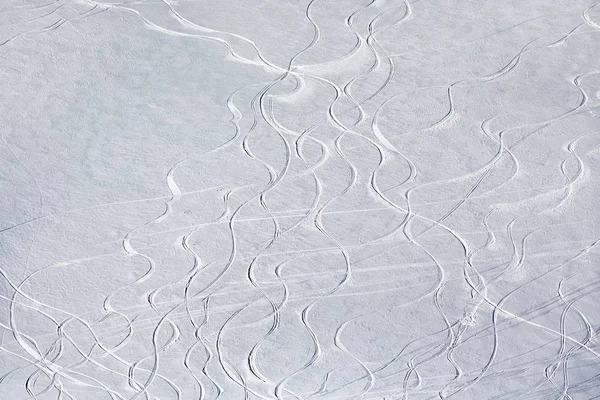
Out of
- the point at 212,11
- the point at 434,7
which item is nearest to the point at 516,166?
the point at 434,7

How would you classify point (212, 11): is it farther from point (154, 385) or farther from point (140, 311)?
point (154, 385)

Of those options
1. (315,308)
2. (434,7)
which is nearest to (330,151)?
(315,308)

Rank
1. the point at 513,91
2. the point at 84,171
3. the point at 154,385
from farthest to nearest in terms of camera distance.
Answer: the point at 513,91 < the point at 84,171 < the point at 154,385

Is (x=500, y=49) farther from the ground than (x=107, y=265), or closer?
farther from the ground

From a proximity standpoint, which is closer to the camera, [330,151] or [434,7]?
[330,151]

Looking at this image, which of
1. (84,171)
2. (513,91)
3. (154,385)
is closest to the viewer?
(154,385)

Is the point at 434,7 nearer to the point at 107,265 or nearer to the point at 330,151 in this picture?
the point at 330,151

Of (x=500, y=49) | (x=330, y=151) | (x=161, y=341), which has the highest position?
(x=500, y=49)
